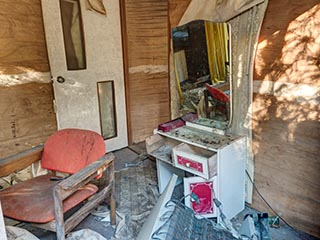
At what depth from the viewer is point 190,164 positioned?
183 centimetres

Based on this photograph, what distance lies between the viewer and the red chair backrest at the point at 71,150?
1.81 m

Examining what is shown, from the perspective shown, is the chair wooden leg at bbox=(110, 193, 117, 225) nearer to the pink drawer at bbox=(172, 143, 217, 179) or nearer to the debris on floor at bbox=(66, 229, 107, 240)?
the debris on floor at bbox=(66, 229, 107, 240)

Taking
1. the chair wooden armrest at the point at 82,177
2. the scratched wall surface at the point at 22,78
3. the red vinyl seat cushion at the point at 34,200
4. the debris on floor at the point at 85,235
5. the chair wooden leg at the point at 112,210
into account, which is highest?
the scratched wall surface at the point at 22,78

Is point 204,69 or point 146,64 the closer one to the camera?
point 204,69

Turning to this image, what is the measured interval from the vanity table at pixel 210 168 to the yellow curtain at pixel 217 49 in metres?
0.43

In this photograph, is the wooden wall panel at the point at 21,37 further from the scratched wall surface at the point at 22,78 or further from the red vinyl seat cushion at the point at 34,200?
the red vinyl seat cushion at the point at 34,200

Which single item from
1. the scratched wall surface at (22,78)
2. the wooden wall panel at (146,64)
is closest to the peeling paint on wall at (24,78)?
the scratched wall surface at (22,78)

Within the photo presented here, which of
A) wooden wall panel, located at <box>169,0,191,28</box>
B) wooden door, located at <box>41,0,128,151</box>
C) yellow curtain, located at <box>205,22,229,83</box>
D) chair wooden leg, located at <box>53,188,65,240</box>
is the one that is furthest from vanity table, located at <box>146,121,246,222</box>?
wooden door, located at <box>41,0,128,151</box>

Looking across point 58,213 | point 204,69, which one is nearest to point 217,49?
point 204,69

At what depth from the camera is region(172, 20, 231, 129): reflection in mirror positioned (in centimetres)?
208

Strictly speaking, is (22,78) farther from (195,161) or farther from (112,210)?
(195,161)

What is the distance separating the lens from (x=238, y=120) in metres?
2.01

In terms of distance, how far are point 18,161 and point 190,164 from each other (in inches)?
42.1

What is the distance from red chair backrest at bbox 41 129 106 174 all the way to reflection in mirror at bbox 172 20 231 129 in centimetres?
86
